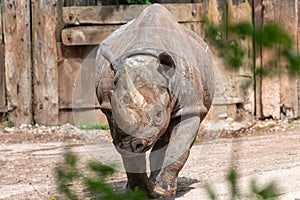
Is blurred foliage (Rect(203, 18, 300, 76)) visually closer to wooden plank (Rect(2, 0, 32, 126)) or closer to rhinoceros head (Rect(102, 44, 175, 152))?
rhinoceros head (Rect(102, 44, 175, 152))

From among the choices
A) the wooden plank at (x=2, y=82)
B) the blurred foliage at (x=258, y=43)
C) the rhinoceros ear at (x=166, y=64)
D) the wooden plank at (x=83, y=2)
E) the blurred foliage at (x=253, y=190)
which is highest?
the blurred foliage at (x=258, y=43)

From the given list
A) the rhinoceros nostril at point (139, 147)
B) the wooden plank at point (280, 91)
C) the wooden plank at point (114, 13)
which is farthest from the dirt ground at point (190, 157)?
the wooden plank at point (114, 13)

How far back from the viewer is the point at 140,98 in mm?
4172

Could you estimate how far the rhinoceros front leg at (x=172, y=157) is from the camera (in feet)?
15.5

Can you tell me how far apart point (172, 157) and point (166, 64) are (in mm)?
616

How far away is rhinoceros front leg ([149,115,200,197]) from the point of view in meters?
4.74

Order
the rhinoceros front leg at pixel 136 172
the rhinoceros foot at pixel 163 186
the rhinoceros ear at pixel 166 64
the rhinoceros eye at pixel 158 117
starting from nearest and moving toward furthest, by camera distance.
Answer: the rhinoceros eye at pixel 158 117, the rhinoceros ear at pixel 166 64, the rhinoceros foot at pixel 163 186, the rhinoceros front leg at pixel 136 172

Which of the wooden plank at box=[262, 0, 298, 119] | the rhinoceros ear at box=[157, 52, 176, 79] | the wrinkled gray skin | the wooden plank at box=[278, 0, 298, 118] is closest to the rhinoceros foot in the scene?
the wrinkled gray skin

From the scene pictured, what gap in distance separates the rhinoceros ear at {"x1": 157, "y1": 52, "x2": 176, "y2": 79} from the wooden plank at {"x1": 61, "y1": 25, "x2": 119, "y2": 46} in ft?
16.9

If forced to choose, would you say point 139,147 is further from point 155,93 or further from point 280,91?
point 280,91

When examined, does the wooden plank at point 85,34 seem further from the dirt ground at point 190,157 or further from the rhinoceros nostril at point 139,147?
the rhinoceros nostril at point 139,147

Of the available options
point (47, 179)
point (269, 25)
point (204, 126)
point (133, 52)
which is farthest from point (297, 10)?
point (269, 25)

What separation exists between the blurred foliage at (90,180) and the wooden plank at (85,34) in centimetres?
849

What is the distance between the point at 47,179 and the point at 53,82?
3.40 meters
